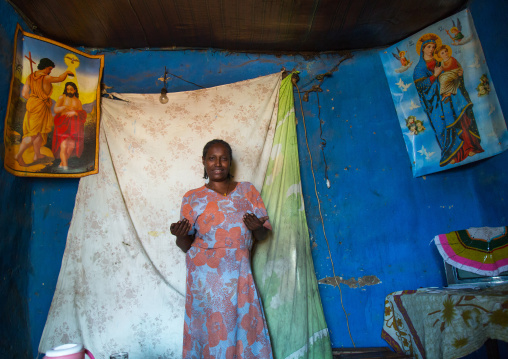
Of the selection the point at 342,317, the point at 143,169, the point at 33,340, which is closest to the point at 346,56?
the point at 143,169

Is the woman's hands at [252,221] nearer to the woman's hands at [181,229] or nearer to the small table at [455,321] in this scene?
the woman's hands at [181,229]

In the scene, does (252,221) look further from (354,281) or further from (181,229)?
(354,281)

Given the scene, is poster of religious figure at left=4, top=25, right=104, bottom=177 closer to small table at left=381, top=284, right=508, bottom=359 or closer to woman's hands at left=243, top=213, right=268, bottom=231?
woman's hands at left=243, top=213, right=268, bottom=231

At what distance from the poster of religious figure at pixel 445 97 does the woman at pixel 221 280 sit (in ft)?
5.31

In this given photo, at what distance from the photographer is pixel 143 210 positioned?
2.82 m

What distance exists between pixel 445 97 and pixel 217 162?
6.38ft

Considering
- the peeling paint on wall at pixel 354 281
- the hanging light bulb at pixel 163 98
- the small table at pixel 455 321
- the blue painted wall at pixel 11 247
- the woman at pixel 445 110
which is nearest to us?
the small table at pixel 455 321

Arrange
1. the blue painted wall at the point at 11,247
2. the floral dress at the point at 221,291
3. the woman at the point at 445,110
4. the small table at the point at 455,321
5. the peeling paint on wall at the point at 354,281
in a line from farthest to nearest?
the peeling paint on wall at the point at 354,281, the woman at the point at 445,110, the blue painted wall at the point at 11,247, the floral dress at the point at 221,291, the small table at the point at 455,321

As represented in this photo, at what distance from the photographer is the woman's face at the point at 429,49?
2.96 meters

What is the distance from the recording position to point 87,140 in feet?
9.59

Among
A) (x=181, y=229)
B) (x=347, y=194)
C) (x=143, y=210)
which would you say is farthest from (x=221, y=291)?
(x=347, y=194)

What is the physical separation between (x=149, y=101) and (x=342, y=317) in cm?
244

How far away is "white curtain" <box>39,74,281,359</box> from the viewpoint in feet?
8.52

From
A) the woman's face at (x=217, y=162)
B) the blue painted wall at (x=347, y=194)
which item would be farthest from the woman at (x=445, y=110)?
the woman's face at (x=217, y=162)
